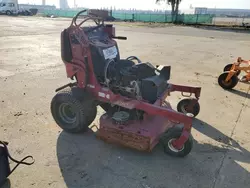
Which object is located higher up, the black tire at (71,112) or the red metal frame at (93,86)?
the red metal frame at (93,86)

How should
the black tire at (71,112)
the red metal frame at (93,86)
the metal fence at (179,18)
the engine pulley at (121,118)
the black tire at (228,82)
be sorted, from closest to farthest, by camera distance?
the red metal frame at (93,86), the engine pulley at (121,118), the black tire at (71,112), the black tire at (228,82), the metal fence at (179,18)

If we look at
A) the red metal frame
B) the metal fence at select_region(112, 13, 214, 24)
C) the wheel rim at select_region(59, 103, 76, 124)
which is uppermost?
the red metal frame

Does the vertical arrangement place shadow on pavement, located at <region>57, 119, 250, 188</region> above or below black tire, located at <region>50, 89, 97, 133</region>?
below

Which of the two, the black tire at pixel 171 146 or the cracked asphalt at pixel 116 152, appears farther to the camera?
the black tire at pixel 171 146

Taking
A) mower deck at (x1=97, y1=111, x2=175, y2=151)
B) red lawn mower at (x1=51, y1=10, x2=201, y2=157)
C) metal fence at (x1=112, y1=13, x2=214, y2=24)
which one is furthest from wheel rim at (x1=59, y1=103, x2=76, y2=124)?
metal fence at (x1=112, y1=13, x2=214, y2=24)

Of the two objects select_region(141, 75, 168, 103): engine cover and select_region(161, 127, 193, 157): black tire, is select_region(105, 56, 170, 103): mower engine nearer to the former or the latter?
select_region(141, 75, 168, 103): engine cover

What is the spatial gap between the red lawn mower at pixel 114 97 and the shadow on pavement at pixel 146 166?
0.55 feet

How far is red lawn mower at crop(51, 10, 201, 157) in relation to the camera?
11.3 ft

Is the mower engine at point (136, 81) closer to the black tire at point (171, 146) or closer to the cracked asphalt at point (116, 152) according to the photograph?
the black tire at point (171, 146)

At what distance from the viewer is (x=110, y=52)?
159 inches

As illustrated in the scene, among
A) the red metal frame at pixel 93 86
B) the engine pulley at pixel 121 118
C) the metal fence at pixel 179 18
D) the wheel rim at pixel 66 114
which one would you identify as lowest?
the metal fence at pixel 179 18

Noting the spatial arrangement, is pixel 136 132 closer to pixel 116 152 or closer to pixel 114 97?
pixel 116 152

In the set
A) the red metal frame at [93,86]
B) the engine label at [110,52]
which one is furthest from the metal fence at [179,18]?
the red metal frame at [93,86]

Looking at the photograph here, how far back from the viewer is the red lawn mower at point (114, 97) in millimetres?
3453
